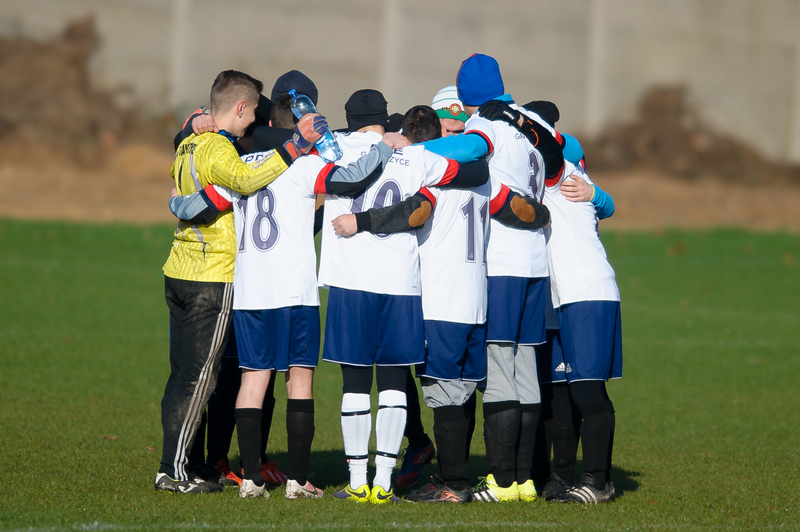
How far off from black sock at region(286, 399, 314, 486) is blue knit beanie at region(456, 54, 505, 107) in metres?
2.05

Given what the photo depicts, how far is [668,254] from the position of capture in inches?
784

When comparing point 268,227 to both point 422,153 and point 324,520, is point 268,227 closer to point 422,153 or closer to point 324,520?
point 422,153

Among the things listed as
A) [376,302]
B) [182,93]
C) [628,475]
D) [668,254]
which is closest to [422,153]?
[376,302]

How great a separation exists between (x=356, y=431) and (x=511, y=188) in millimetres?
1659

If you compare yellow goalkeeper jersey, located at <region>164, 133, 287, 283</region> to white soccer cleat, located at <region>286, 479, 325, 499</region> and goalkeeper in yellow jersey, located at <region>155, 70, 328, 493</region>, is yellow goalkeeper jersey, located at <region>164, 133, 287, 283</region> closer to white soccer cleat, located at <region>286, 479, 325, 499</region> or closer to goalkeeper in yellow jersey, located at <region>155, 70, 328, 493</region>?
goalkeeper in yellow jersey, located at <region>155, 70, 328, 493</region>

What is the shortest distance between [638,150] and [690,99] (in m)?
2.60

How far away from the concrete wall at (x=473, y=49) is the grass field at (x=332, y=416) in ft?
29.6

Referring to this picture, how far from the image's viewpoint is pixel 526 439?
16.8 feet

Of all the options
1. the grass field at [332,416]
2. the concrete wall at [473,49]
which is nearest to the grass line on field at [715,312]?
the grass field at [332,416]

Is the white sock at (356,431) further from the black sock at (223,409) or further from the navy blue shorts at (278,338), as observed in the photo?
the black sock at (223,409)

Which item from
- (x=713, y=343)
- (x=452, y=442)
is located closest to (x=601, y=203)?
(x=452, y=442)

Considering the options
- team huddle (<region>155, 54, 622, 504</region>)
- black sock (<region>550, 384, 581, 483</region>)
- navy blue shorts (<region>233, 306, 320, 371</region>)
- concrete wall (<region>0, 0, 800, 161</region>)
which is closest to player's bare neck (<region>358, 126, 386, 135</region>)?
team huddle (<region>155, 54, 622, 504</region>)

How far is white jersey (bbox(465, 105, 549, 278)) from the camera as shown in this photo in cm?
505

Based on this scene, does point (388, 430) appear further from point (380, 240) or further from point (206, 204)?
point (206, 204)
